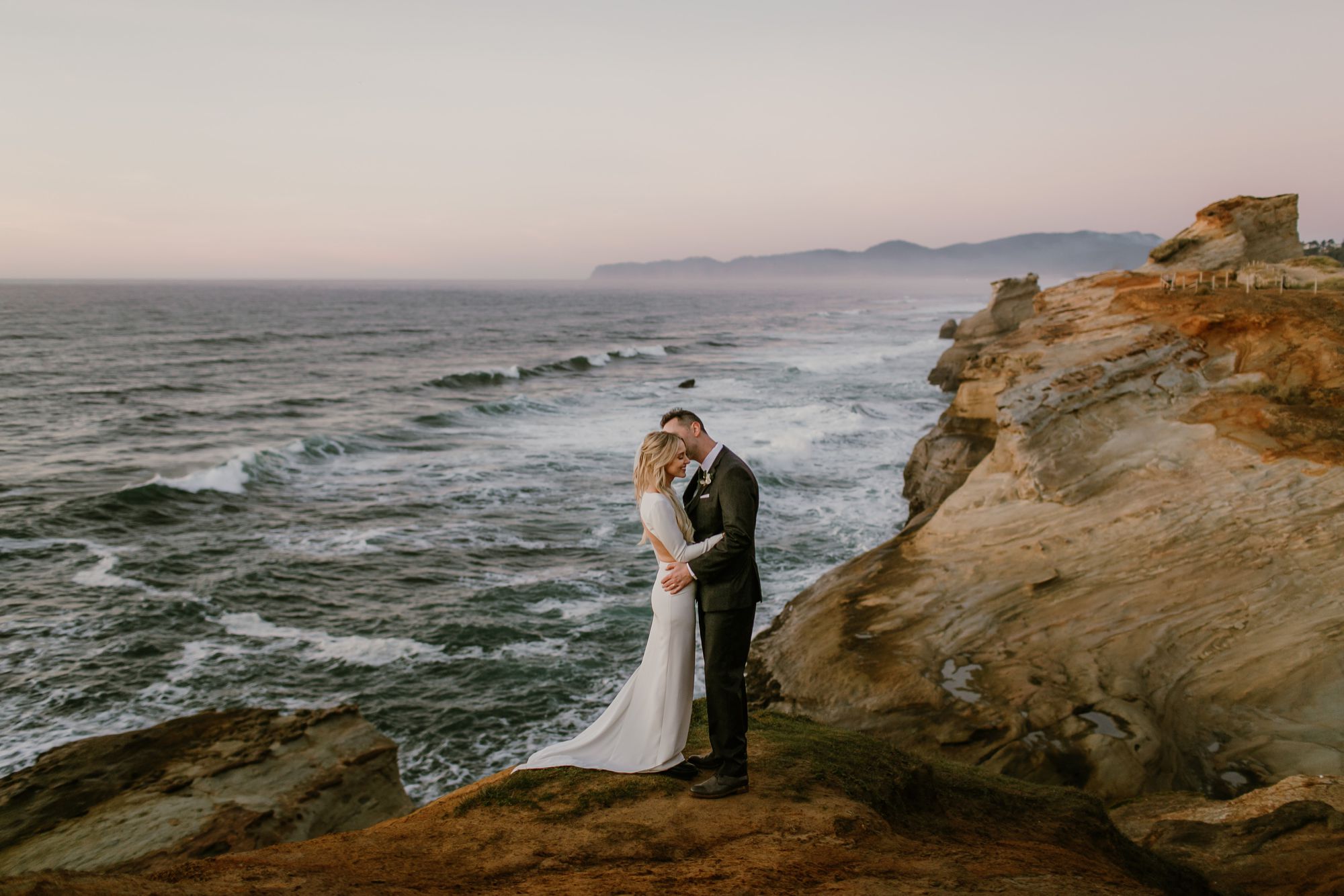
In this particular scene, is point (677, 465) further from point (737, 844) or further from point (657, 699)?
point (737, 844)

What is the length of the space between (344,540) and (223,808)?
13677mm

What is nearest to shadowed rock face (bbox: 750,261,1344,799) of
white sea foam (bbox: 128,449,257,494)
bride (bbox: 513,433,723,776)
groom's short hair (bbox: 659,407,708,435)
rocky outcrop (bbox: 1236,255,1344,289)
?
rocky outcrop (bbox: 1236,255,1344,289)

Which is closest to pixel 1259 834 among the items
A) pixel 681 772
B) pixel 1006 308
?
pixel 681 772

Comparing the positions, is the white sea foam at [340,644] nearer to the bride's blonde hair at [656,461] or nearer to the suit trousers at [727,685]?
the suit trousers at [727,685]

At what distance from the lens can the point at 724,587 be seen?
5684 mm

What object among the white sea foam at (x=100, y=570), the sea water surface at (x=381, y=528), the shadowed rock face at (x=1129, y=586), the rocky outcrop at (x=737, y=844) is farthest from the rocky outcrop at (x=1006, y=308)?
the rocky outcrop at (x=737, y=844)

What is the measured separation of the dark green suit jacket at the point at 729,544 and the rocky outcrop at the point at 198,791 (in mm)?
4855

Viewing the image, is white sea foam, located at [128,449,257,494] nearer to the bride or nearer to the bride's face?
the bride

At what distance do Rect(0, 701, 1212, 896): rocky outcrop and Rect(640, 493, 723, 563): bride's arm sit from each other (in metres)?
1.66

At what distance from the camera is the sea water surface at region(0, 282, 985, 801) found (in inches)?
528

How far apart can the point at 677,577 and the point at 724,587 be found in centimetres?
33

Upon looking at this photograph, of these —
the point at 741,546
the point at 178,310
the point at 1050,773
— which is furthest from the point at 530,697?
the point at 178,310

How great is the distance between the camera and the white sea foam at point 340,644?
14516 mm

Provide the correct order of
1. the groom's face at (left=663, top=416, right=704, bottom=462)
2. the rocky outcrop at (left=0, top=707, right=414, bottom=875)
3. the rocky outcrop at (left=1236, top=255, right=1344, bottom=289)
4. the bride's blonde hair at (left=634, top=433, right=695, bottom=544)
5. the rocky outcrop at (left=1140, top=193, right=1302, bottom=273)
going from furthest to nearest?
1. the rocky outcrop at (left=1140, top=193, right=1302, bottom=273)
2. the rocky outcrop at (left=1236, top=255, right=1344, bottom=289)
3. the rocky outcrop at (left=0, top=707, right=414, bottom=875)
4. the groom's face at (left=663, top=416, right=704, bottom=462)
5. the bride's blonde hair at (left=634, top=433, right=695, bottom=544)
